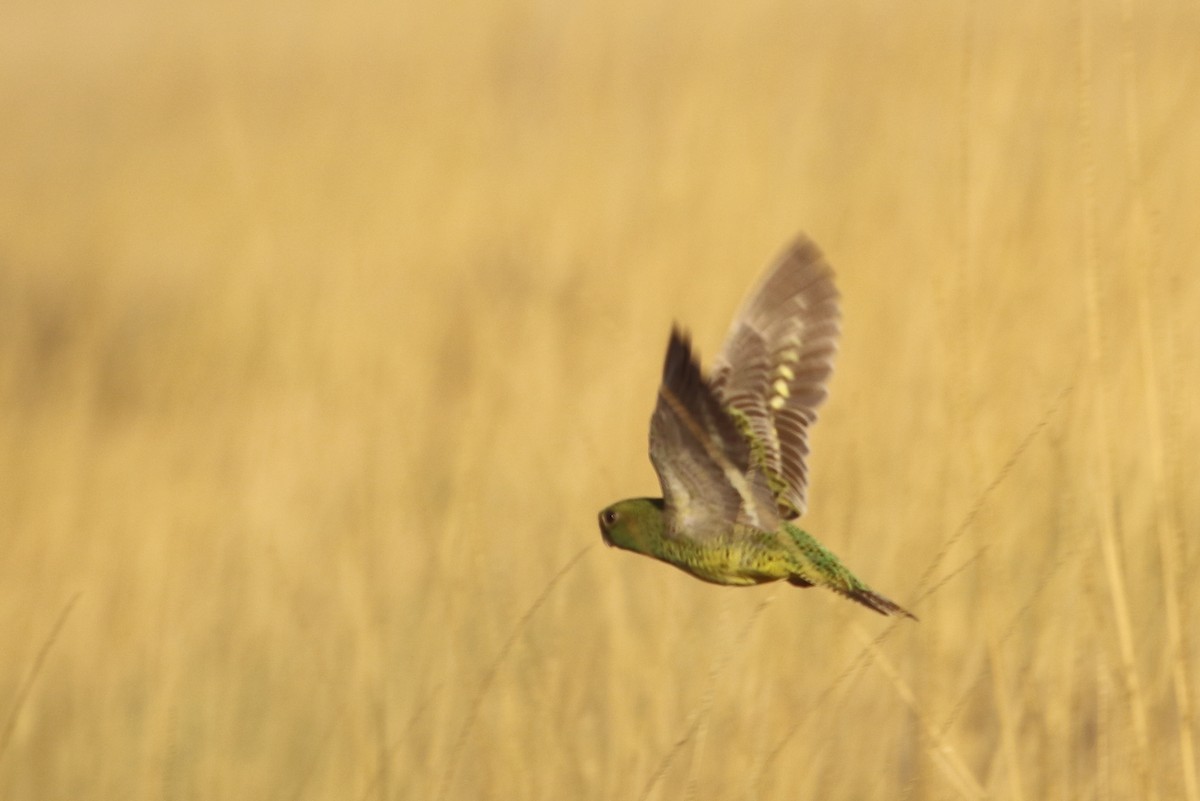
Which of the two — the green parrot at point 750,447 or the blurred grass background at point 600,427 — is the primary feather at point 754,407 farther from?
the blurred grass background at point 600,427

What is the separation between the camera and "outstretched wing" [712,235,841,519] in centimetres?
251

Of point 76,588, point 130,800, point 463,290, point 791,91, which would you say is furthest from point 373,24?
point 130,800

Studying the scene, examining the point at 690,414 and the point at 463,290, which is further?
the point at 463,290

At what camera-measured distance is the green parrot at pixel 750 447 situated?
2068mm

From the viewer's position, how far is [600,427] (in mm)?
4402

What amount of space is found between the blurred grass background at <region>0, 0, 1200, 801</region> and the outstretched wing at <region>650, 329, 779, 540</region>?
0.15m

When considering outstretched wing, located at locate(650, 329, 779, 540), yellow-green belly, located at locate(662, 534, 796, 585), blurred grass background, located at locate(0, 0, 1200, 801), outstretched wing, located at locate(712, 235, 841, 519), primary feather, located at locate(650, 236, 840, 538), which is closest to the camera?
outstretched wing, located at locate(650, 329, 779, 540)

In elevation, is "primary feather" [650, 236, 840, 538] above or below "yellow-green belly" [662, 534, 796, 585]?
above

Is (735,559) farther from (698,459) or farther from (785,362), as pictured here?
(785,362)

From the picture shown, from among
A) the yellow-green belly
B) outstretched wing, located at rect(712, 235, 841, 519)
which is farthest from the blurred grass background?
outstretched wing, located at rect(712, 235, 841, 519)

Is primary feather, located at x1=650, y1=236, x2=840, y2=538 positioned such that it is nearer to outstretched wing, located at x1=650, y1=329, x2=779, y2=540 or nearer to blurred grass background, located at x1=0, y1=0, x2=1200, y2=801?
outstretched wing, located at x1=650, y1=329, x2=779, y2=540

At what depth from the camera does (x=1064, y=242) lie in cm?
443

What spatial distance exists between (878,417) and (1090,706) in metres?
1.15

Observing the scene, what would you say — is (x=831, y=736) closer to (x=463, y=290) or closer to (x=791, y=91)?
(x=463, y=290)
